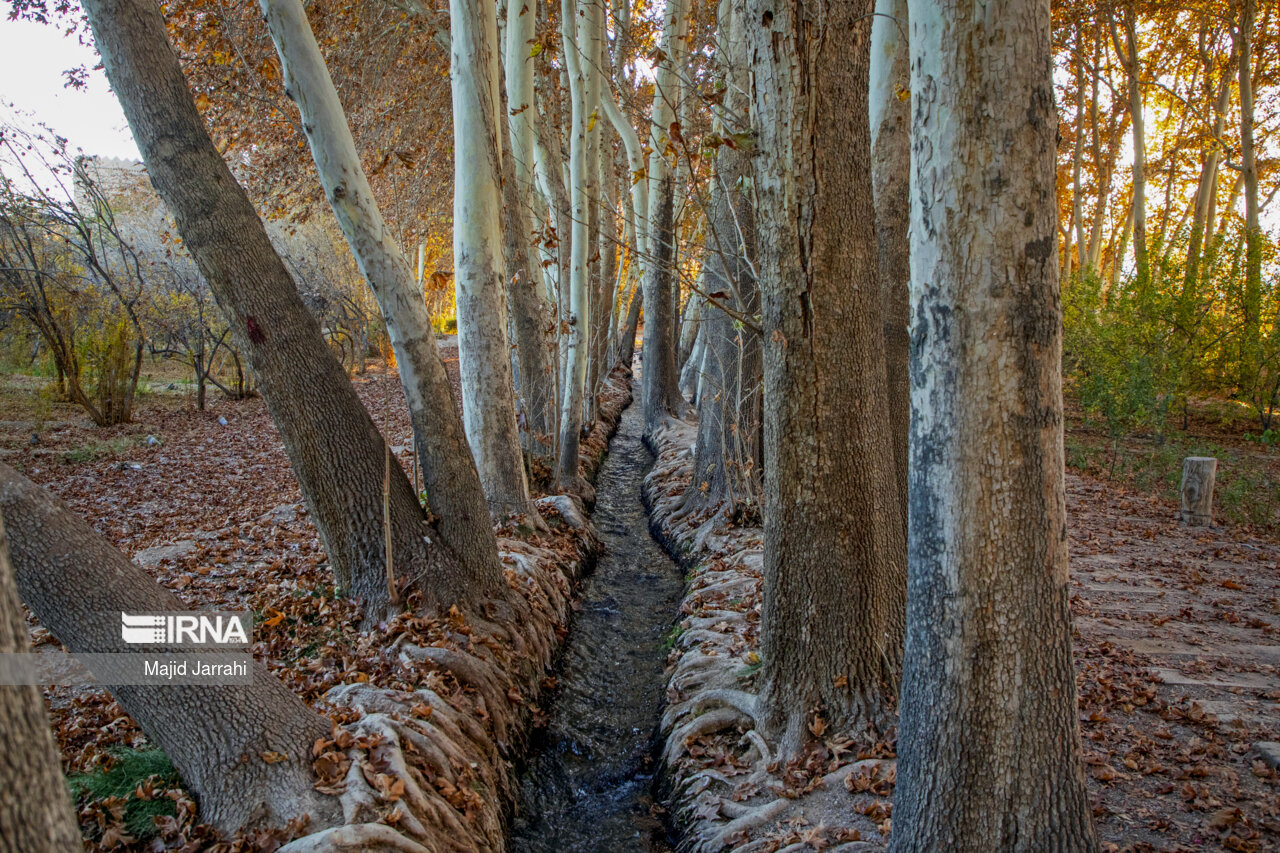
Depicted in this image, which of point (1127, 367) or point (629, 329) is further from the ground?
point (629, 329)

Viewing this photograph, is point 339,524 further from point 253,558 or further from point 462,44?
point 462,44

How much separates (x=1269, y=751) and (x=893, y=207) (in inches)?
141

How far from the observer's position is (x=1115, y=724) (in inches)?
154

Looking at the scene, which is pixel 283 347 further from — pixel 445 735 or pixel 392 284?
pixel 445 735

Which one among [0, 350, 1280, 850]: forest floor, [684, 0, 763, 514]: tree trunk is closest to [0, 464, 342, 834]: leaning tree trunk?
[0, 350, 1280, 850]: forest floor

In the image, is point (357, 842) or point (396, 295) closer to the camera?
point (357, 842)

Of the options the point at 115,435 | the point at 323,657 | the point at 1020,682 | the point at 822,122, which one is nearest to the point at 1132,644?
the point at 1020,682

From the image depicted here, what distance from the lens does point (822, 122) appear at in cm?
359

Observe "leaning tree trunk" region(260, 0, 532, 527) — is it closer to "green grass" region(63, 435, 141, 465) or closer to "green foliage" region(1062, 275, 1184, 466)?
"green grass" region(63, 435, 141, 465)

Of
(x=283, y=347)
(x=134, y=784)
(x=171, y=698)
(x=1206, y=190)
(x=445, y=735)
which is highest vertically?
(x=1206, y=190)

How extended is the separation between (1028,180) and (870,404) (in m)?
1.73

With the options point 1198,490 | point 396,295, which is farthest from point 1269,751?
point 1198,490

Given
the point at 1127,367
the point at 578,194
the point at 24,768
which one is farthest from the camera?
the point at 1127,367

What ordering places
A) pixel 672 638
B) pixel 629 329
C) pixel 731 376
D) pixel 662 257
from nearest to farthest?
pixel 672 638 → pixel 731 376 → pixel 662 257 → pixel 629 329
